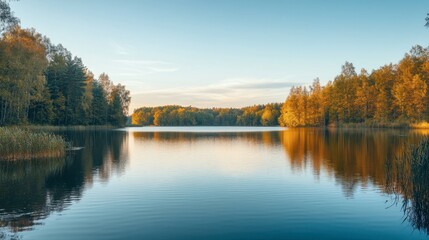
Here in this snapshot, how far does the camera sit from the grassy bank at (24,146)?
27.5 meters

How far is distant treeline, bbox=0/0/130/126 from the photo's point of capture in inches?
2125

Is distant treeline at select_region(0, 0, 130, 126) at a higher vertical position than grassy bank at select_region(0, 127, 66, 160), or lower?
higher

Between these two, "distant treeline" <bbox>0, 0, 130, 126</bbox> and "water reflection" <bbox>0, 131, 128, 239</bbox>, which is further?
"distant treeline" <bbox>0, 0, 130, 126</bbox>

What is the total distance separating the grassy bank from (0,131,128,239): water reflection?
1309 millimetres

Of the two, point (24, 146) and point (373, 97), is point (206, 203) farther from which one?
point (373, 97)

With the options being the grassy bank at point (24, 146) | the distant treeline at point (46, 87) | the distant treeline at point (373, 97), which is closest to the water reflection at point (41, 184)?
the grassy bank at point (24, 146)

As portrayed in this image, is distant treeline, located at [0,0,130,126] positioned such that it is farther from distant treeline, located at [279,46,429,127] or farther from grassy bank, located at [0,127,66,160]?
distant treeline, located at [279,46,429,127]

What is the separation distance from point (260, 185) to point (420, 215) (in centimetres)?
907

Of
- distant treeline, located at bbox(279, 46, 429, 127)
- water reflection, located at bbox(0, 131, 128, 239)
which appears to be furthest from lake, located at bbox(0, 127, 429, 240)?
distant treeline, located at bbox(279, 46, 429, 127)

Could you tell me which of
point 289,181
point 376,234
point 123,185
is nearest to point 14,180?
point 123,185

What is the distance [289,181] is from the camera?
21266 millimetres

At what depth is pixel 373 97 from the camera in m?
113

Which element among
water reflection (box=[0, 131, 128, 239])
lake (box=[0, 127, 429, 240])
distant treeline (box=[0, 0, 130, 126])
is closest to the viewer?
lake (box=[0, 127, 429, 240])

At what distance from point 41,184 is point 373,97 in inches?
4385
